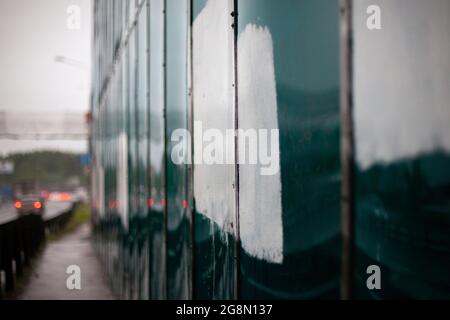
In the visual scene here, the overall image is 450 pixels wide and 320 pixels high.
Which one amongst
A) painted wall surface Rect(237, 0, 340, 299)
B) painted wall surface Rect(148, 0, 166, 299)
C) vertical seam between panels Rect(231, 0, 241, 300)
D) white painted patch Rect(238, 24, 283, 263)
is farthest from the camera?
painted wall surface Rect(148, 0, 166, 299)

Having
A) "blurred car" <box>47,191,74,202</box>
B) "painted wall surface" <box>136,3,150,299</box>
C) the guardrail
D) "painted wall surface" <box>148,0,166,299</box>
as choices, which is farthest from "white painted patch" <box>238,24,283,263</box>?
"blurred car" <box>47,191,74,202</box>

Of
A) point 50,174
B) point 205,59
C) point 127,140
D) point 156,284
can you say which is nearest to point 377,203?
point 205,59

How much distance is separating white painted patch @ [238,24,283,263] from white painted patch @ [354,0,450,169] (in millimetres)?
778

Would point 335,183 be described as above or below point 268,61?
below

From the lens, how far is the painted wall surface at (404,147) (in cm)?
171

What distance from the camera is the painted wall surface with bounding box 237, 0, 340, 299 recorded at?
7.17 feet

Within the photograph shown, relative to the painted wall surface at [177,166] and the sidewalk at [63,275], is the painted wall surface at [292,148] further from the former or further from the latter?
the sidewalk at [63,275]

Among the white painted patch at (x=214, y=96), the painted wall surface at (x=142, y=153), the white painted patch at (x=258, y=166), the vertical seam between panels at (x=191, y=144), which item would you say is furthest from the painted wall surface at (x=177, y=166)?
the painted wall surface at (x=142, y=153)

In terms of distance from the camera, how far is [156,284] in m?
6.03

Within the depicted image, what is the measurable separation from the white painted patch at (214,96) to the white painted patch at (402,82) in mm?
1448

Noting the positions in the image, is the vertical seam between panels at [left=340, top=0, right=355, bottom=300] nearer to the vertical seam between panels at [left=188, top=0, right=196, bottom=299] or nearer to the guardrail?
the vertical seam between panels at [left=188, top=0, right=196, bottom=299]

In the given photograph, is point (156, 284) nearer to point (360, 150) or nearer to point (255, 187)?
point (255, 187)

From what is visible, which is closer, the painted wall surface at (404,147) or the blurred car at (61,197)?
the painted wall surface at (404,147)
